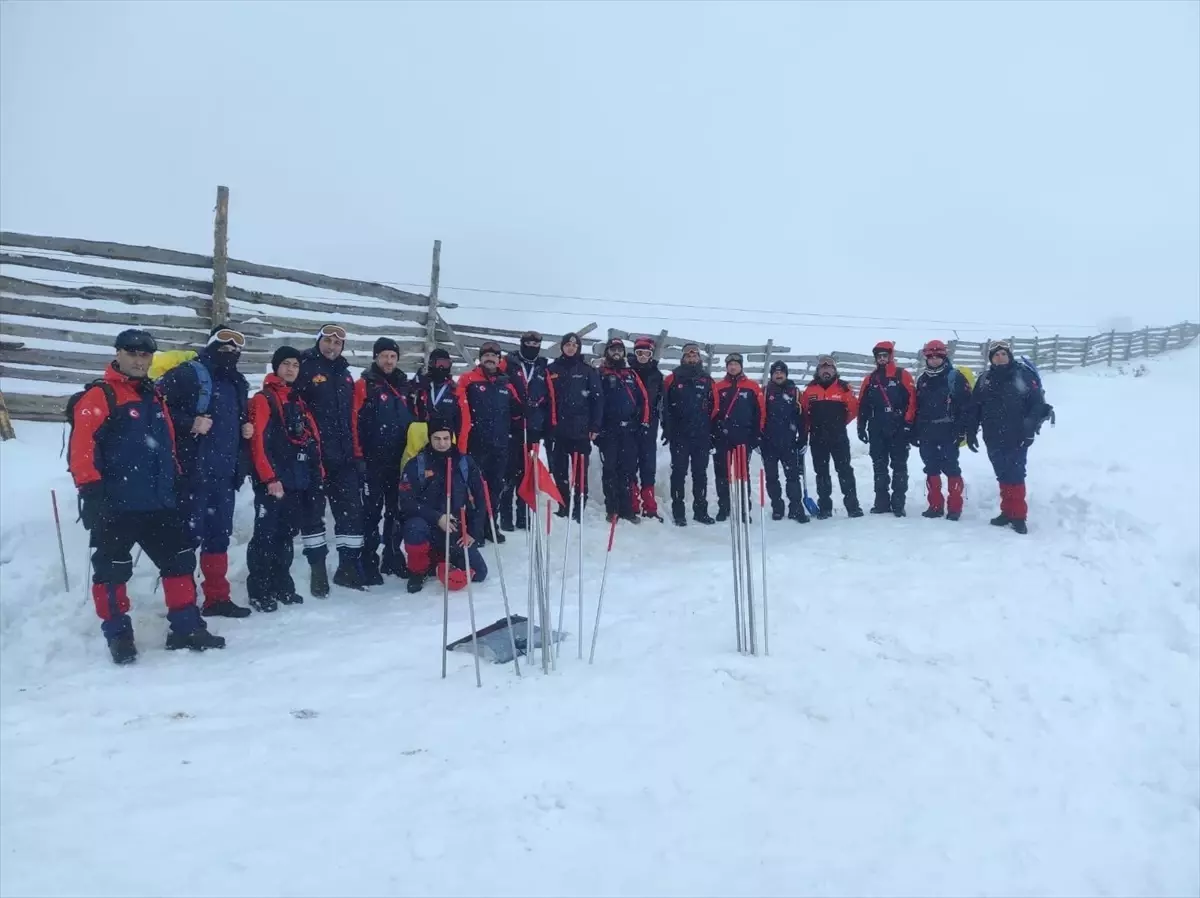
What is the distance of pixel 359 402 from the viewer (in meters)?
6.38

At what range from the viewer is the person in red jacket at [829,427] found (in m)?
8.46

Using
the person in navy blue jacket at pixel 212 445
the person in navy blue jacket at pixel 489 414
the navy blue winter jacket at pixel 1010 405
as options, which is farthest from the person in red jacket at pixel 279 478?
the navy blue winter jacket at pixel 1010 405

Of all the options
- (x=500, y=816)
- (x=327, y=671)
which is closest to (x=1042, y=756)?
(x=500, y=816)

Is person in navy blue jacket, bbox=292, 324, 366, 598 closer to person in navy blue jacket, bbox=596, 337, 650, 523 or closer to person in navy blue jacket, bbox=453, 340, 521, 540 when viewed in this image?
person in navy blue jacket, bbox=453, 340, 521, 540

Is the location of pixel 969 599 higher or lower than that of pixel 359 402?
lower

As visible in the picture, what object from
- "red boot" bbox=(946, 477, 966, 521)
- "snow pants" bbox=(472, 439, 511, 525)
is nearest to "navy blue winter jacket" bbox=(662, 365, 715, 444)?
"snow pants" bbox=(472, 439, 511, 525)

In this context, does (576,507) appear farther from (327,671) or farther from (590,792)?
(590,792)

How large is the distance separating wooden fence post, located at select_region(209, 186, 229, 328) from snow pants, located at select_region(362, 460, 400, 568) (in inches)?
148

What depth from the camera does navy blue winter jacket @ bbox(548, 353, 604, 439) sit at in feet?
25.5

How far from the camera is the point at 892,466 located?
336 inches

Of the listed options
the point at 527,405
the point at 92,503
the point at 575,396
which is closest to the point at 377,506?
the point at 527,405

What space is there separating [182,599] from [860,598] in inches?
182

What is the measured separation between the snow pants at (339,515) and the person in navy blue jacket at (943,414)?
5654mm

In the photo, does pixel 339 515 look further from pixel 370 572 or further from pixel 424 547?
pixel 424 547
